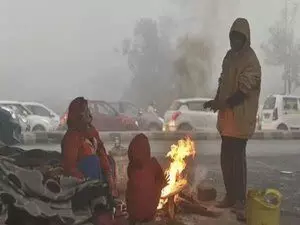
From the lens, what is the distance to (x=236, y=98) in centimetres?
Answer: 605

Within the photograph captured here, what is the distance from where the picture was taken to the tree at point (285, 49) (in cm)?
2367

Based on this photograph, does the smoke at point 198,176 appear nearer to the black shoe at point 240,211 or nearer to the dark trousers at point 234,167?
the dark trousers at point 234,167

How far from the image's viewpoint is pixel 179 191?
5.87m

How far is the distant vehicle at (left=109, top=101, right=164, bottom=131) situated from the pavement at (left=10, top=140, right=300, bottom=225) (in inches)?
231

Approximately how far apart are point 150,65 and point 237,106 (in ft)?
70.0

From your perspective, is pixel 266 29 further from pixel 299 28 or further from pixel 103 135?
pixel 103 135

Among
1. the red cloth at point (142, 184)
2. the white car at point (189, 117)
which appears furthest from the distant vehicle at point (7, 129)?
the white car at point (189, 117)

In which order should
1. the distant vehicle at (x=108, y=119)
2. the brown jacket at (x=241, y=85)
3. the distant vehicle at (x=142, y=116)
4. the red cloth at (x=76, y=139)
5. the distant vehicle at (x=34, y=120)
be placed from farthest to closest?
the distant vehicle at (x=142, y=116) < the distant vehicle at (x=34, y=120) < the distant vehicle at (x=108, y=119) < the brown jacket at (x=241, y=85) < the red cloth at (x=76, y=139)

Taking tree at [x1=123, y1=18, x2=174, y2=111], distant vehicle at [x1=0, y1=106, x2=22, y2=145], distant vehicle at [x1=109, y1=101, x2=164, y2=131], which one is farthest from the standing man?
tree at [x1=123, y1=18, x2=174, y2=111]

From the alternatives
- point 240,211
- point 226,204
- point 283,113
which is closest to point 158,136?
point 283,113

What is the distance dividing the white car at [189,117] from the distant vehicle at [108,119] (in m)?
1.18

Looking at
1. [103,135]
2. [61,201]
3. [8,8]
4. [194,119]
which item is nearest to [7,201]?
[61,201]

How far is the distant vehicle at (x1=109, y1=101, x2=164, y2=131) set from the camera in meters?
21.2

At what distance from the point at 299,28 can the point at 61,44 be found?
11671 millimetres
